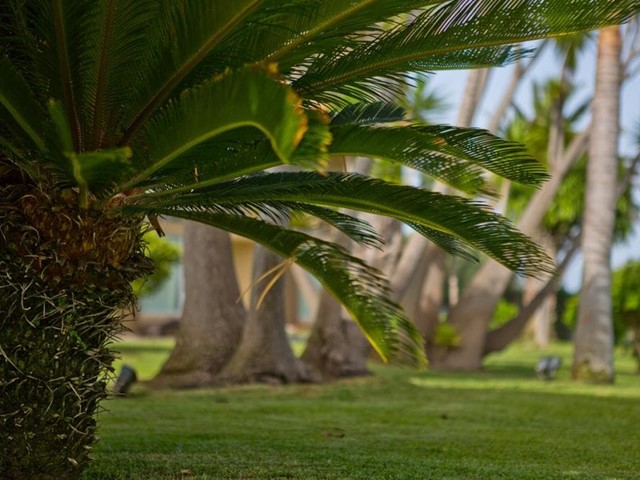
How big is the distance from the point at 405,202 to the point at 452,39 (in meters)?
0.98

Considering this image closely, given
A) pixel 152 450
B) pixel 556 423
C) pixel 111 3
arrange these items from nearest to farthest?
pixel 111 3, pixel 152 450, pixel 556 423

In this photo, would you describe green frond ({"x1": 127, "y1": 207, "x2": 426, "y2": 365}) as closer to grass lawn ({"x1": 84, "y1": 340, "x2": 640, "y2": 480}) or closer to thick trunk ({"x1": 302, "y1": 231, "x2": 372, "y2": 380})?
grass lawn ({"x1": 84, "y1": 340, "x2": 640, "y2": 480})

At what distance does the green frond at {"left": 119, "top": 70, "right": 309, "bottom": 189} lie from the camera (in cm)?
419

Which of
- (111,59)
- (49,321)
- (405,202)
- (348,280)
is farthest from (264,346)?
(111,59)

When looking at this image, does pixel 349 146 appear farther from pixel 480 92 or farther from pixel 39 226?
pixel 480 92

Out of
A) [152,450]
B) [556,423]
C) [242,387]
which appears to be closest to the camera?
[152,450]

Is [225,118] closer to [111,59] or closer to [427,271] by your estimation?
[111,59]

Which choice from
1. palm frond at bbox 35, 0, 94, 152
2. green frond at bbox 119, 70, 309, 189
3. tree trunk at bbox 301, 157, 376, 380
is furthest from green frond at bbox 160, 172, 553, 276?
tree trunk at bbox 301, 157, 376, 380

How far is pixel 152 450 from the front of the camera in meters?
7.43

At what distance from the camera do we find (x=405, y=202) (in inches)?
231

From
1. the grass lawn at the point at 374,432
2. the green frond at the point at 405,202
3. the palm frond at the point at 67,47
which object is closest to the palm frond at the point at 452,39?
the green frond at the point at 405,202

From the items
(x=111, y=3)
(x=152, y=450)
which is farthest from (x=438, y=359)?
(x=111, y=3)

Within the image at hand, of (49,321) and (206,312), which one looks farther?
(206,312)

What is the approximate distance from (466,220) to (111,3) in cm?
236
